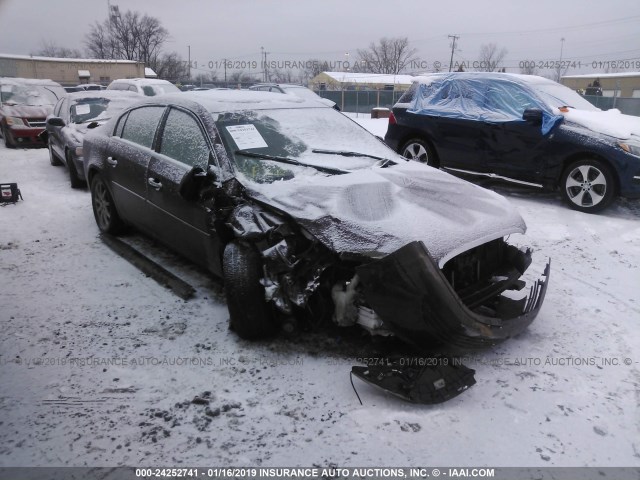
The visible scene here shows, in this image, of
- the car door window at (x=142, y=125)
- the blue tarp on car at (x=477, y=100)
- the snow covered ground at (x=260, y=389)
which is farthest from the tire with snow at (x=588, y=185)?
the car door window at (x=142, y=125)

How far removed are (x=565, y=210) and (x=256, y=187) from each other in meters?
→ 4.79

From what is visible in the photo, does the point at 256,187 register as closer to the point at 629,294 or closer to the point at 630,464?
the point at 630,464

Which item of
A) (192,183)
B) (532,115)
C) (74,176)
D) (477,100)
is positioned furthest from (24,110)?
(532,115)

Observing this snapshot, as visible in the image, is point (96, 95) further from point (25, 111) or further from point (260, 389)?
point (260, 389)

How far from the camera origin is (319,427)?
2510 mm

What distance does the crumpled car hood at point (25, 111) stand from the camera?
37.9ft

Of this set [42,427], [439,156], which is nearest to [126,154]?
[42,427]

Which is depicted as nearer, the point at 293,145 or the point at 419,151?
the point at 293,145

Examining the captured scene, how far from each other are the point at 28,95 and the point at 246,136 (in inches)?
471

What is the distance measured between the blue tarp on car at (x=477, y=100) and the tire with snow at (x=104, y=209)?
4.97 meters

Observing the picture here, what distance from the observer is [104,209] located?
5.27m

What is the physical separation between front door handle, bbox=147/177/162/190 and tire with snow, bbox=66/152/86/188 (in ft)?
13.1

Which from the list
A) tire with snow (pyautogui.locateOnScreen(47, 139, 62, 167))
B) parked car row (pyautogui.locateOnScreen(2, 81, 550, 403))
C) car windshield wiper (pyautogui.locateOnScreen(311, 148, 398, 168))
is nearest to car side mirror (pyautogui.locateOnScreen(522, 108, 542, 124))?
parked car row (pyautogui.locateOnScreen(2, 81, 550, 403))

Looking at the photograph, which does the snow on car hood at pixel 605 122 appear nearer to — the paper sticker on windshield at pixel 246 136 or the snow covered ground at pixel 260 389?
the snow covered ground at pixel 260 389
